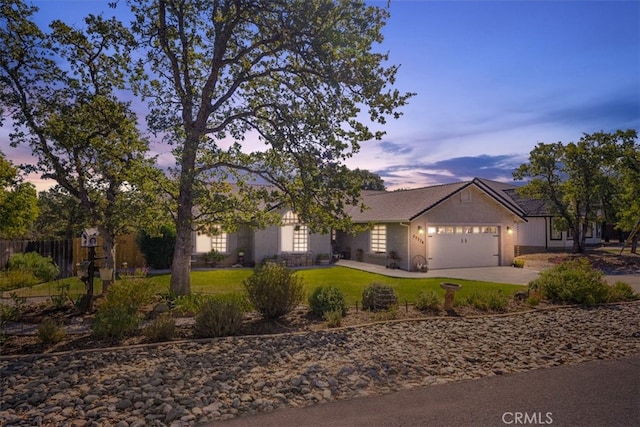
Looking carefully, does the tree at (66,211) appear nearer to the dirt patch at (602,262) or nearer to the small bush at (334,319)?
the small bush at (334,319)

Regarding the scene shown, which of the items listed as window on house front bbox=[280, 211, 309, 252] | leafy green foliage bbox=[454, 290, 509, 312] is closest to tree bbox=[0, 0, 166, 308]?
leafy green foliage bbox=[454, 290, 509, 312]

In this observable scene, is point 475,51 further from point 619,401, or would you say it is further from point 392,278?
point 392,278

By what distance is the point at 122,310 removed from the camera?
7113 millimetres

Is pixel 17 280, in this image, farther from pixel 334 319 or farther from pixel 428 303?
pixel 428 303

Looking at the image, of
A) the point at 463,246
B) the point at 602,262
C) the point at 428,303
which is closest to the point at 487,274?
the point at 463,246

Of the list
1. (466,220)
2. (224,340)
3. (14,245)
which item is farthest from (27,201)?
(466,220)

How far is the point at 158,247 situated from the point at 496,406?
1654 cm

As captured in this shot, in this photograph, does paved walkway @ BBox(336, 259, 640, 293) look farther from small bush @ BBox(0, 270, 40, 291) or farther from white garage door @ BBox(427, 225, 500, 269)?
small bush @ BBox(0, 270, 40, 291)

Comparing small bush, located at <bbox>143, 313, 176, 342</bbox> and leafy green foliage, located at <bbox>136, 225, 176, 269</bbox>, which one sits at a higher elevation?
leafy green foliage, located at <bbox>136, 225, 176, 269</bbox>

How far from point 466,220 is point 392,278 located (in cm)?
647

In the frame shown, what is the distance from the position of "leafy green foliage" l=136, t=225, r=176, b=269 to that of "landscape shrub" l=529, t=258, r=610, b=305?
1448cm

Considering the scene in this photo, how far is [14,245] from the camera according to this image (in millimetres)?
16750

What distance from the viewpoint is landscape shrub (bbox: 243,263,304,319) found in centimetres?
833

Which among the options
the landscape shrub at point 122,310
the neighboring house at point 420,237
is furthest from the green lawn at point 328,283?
the landscape shrub at point 122,310
